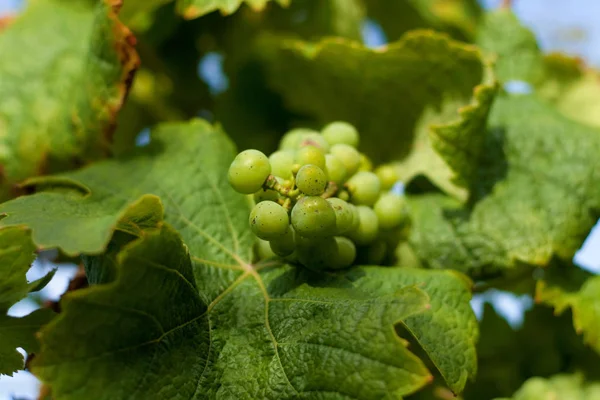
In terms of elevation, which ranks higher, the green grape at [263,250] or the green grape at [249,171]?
the green grape at [249,171]

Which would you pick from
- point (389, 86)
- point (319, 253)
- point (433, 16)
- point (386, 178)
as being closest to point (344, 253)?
point (319, 253)

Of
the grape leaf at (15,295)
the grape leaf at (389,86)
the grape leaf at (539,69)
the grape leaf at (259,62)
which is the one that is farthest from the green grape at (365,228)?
the grape leaf at (539,69)

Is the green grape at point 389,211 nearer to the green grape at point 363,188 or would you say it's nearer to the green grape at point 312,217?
the green grape at point 363,188

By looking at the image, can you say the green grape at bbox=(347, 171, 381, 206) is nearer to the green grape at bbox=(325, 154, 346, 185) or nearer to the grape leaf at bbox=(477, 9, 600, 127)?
the green grape at bbox=(325, 154, 346, 185)

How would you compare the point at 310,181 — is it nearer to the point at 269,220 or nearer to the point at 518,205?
the point at 269,220

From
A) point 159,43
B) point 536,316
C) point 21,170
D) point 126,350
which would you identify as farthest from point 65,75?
point 536,316
